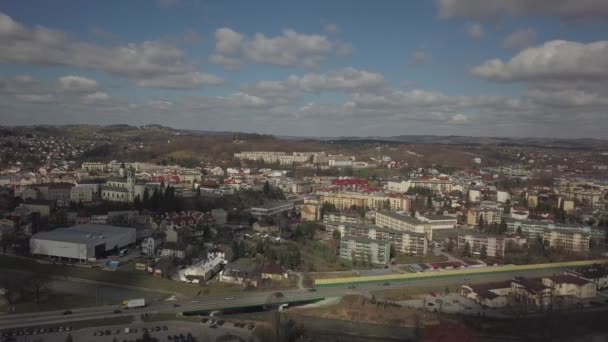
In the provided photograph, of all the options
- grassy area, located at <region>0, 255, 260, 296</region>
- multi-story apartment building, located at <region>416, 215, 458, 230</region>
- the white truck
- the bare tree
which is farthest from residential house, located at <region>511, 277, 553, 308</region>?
the bare tree

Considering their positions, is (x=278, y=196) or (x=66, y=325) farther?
(x=278, y=196)

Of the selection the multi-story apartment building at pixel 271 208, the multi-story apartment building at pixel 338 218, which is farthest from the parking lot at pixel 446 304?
the multi-story apartment building at pixel 271 208

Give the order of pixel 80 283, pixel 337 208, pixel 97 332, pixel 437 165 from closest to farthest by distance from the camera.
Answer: pixel 97 332 < pixel 80 283 < pixel 337 208 < pixel 437 165

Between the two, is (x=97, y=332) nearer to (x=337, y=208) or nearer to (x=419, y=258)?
(x=419, y=258)

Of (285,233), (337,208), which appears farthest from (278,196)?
(285,233)

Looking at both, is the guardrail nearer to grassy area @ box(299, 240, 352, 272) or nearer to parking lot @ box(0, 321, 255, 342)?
grassy area @ box(299, 240, 352, 272)

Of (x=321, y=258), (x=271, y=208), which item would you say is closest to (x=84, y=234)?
(x=321, y=258)
